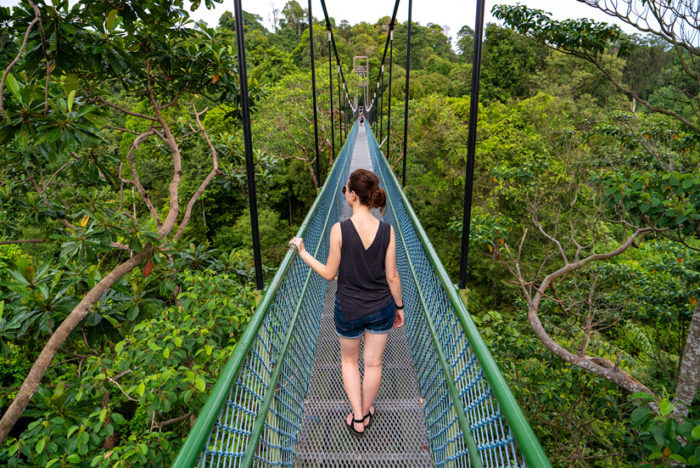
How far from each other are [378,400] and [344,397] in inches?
6.0

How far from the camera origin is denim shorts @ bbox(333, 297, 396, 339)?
1380 mm

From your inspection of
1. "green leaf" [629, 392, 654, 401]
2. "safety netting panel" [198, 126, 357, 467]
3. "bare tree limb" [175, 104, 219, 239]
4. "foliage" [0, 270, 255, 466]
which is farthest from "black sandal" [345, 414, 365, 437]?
"bare tree limb" [175, 104, 219, 239]

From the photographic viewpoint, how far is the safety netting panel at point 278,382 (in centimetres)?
98

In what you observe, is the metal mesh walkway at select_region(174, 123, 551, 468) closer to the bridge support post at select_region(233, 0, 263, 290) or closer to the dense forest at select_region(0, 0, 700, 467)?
the bridge support post at select_region(233, 0, 263, 290)

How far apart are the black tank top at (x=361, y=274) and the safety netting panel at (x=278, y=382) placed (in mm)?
251

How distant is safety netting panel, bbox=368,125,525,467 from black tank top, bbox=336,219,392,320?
258 mm

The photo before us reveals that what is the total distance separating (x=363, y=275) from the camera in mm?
1322

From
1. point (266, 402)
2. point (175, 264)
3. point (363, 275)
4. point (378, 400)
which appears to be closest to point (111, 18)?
point (175, 264)

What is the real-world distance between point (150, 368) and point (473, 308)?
378 inches

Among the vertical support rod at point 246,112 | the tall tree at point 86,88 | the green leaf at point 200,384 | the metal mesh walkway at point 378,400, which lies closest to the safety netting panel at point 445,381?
the metal mesh walkway at point 378,400

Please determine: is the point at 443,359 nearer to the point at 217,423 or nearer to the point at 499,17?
the point at 217,423

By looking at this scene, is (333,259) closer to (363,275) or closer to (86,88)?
(363,275)

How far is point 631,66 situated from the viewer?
2394 cm

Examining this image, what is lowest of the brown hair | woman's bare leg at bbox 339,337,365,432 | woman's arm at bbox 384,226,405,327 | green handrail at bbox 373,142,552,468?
woman's bare leg at bbox 339,337,365,432
